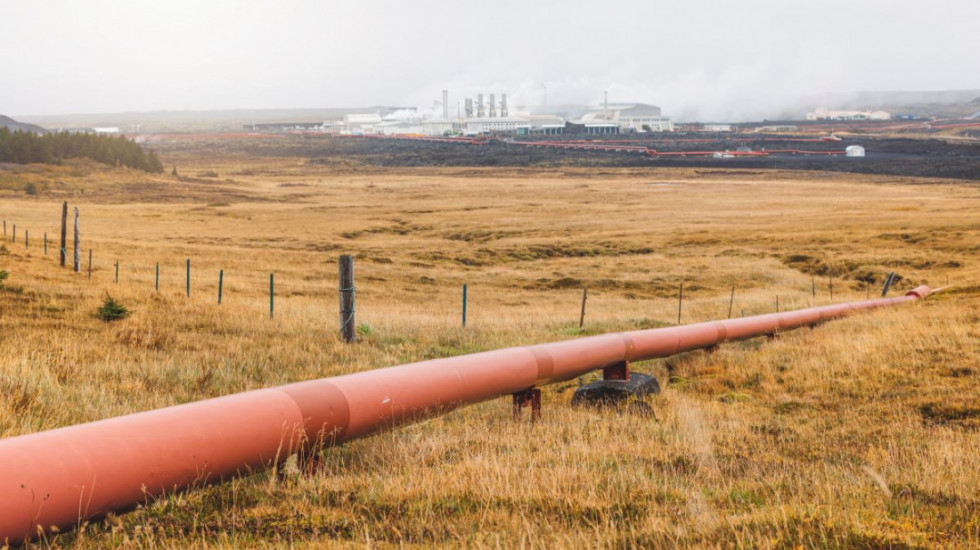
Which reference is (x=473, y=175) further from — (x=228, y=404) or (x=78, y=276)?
(x=228, y=404)

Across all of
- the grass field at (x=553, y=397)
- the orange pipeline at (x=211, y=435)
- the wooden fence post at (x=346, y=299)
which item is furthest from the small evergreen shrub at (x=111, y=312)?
the orange pipeline at (x=211, y=435)

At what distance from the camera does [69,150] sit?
11356cm

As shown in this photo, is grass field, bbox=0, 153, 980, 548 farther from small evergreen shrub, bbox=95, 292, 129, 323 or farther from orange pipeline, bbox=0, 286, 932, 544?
small evergreen shrub, bbox=95, 292, 129, 323

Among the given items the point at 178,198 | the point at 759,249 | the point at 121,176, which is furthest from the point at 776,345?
the point at 121,176

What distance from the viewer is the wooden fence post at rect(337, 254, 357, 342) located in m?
14.7

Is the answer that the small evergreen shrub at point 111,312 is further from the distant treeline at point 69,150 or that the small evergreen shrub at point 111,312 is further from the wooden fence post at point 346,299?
the distant treeline at point 69,150

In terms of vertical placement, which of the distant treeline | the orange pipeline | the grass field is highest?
the distant treeline

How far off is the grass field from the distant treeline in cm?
7443

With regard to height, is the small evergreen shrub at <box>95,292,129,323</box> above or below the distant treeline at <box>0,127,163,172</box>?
below

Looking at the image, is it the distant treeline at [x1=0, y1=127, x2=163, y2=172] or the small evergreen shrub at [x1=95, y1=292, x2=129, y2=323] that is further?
the distant treeline at [x1=0, y1=127, x2=163, y2=172]

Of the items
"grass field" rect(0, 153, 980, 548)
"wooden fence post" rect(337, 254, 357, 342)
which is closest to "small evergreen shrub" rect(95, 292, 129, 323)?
"grass field" rect(0, 153, 980, 548)

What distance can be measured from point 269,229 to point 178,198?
28518 mm

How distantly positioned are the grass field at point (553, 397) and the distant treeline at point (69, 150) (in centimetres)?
7443

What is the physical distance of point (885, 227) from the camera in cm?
5231
